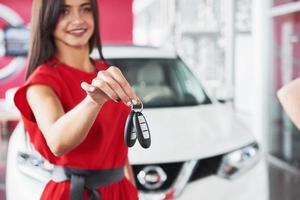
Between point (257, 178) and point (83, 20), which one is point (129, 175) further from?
point (257, 178)

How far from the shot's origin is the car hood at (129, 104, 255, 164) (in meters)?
1.46

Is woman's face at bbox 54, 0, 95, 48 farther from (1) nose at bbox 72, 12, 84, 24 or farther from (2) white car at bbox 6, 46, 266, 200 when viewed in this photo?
(2) white car at bbox 6, 46, 266, 200

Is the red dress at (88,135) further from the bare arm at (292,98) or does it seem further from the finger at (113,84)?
the bare arm at (292,98)

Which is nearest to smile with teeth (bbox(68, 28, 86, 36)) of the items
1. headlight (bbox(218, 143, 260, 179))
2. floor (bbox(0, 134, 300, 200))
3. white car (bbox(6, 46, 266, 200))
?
white car (bbox(6, 46, 266, 200))

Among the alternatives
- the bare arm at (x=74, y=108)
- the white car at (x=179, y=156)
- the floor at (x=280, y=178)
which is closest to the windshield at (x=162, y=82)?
the white car at (x=179, y=156)

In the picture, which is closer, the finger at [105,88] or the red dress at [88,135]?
the finger at [105,88]

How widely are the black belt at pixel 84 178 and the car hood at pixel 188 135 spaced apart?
1.63 ft

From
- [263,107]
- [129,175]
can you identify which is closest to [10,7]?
[263,107]

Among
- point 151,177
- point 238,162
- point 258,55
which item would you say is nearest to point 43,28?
point 151,177

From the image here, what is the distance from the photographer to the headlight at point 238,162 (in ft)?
5.08

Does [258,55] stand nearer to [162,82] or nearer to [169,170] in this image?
[162,82]

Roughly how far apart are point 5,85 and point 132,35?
1242 millimetres

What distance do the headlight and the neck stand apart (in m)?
0.87

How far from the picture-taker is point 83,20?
78 cm
